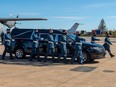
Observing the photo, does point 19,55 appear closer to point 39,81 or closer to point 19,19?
point 39,81

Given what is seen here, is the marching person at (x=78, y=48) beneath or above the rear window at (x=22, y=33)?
beneath

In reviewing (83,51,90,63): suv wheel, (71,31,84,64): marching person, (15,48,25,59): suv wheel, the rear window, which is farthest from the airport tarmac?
the rear window

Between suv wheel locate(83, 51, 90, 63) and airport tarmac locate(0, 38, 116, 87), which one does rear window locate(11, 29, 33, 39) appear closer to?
suv wheel locate(83, 51, 90, 63)

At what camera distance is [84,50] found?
54.5 ft

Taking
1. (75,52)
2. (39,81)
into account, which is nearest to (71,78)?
(39,81)

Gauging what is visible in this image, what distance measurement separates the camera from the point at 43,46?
17.5 metres

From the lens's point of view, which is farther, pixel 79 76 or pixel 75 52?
pixel 75 52

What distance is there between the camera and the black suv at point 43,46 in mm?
16469

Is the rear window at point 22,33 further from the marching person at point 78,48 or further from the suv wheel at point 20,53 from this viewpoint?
the marching person at point 78,48

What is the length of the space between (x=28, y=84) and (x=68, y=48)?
7350mm

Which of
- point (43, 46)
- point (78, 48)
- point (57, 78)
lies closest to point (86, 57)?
point (78, 48)

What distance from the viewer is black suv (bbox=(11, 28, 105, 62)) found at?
16469mm

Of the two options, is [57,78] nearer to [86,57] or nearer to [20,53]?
[86,57]

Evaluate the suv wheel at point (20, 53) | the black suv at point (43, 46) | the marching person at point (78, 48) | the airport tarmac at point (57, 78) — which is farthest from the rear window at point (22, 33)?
the airport tarmac at point (57, 78)
